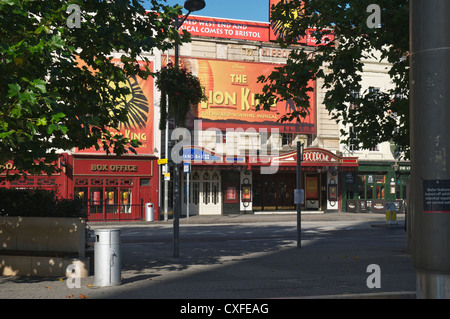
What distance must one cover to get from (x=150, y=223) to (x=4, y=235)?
1814cm

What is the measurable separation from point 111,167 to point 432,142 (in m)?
27.2

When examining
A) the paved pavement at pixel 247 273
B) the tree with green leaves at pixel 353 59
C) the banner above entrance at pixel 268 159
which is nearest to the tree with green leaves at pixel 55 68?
the paved pavement at pixel 247 273

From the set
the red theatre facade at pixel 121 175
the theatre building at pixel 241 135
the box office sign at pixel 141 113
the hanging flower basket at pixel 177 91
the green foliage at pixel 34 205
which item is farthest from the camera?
the theatre building at pixel 241 135

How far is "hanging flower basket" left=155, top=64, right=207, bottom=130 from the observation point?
14.3 metres

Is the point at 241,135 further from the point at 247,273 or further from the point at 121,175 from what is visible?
the point at 247,273

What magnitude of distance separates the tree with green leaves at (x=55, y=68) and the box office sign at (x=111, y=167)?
66.2ft

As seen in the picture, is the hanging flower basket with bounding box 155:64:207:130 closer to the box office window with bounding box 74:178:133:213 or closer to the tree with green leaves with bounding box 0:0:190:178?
the tree with green leaves with bounding box 0:0:190:178

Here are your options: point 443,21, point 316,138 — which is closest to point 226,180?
point 316,138

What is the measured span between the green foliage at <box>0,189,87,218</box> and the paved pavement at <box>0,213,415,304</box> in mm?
1733

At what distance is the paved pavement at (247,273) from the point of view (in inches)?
350

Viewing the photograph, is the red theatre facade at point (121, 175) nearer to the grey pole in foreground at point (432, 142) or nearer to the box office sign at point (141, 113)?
the box office sign at point (141, 113)

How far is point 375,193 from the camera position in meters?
40.3
